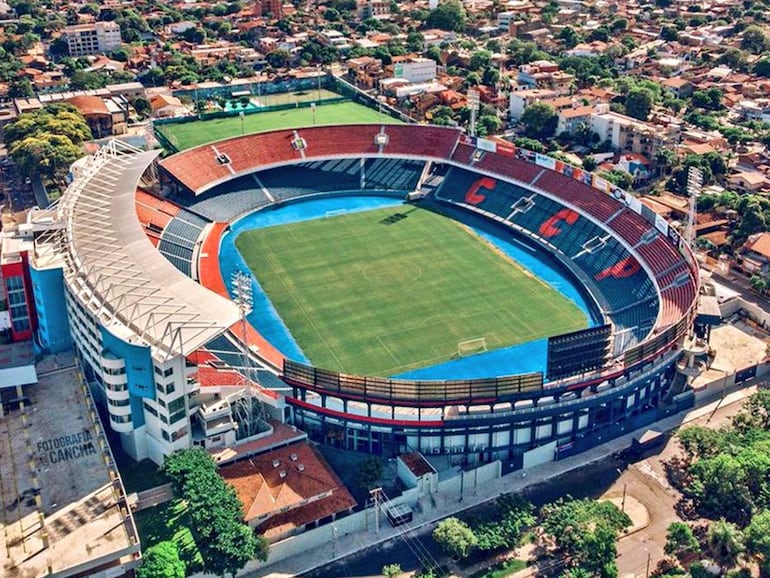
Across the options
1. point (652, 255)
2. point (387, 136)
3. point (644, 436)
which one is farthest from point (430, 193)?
point (644, 436)

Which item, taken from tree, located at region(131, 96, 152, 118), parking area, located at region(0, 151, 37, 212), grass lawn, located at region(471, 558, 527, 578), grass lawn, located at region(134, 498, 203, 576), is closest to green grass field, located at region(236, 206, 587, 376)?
grass lawn, located at region(134, 498, 203, 576)

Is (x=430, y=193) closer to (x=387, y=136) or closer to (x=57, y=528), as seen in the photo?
(x=387, y=136)

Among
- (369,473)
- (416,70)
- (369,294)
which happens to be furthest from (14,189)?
(369,473)

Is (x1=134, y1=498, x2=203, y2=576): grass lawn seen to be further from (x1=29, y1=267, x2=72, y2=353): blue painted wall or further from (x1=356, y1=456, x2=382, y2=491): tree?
(x1=29, y1=267, x2=72, y2=353): blue painted wall

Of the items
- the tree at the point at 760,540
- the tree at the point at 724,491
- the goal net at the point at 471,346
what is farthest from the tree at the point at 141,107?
the tree at the point at 760,540

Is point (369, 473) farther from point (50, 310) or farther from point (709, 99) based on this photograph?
point (709, 99)
